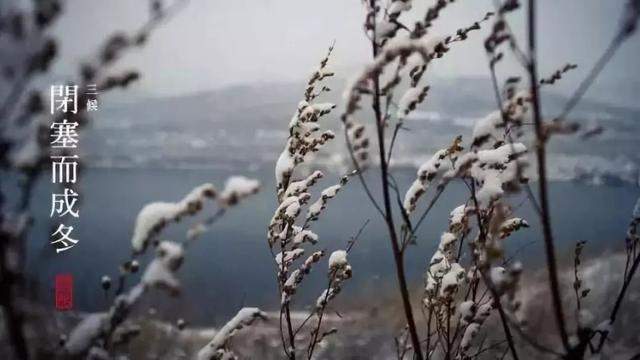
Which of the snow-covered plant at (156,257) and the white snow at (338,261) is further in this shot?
the white snow at (338,261)

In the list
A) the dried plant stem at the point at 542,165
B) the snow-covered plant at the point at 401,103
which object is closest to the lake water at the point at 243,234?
the snow-covered plant at the point at 401,103

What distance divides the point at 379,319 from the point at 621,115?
245 cm

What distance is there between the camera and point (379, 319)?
13.7 ft

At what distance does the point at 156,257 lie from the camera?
1.04 meters

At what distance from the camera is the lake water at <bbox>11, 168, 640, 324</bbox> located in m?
3.08

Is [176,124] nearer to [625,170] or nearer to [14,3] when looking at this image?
[14,3]

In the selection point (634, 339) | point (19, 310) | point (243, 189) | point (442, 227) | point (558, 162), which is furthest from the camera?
point (442, 227)

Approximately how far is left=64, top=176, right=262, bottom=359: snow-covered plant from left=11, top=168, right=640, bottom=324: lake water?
1.35 meters

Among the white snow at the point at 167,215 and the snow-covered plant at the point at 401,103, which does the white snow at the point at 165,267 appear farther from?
the snow-covered plant at the point at 401,103

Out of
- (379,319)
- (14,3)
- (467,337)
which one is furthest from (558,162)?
(14,3)

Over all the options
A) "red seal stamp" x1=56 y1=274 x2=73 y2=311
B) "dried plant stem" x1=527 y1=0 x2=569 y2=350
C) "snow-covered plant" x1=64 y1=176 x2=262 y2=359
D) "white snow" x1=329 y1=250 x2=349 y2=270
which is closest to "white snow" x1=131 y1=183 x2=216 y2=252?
"snow-covered plant" x1=64 y1=176 x2=262 y2=359

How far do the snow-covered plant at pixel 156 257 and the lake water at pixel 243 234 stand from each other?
1.35 meters

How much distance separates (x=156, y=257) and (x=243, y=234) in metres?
3.26

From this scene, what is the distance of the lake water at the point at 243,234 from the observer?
3.08m
